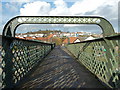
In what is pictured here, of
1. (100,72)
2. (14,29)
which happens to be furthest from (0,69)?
(14,29)

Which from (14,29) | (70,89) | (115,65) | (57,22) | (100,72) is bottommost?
(70,89)

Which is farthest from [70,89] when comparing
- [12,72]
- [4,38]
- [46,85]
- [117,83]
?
[4,38]

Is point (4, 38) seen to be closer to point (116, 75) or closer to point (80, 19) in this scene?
point (116, 75)

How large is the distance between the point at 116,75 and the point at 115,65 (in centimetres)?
25

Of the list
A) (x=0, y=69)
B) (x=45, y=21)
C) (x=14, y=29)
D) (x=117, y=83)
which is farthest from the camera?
(x=45, y=21)

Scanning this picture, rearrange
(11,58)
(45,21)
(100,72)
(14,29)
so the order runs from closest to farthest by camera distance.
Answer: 1. (11,58)
2. (100,72)
3. (14,29)
4. (45,21)

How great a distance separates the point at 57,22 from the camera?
1249cm

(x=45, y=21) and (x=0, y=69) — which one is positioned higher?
(x=45, y=21)

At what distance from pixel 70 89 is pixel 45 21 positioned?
977 cm

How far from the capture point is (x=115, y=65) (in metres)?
3.13

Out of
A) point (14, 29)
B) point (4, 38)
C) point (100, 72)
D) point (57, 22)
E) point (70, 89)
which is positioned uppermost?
point (57, 22)

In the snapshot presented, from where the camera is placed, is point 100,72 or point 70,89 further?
point 100,72

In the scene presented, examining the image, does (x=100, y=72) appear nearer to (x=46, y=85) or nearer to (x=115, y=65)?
(x=115, y=65)

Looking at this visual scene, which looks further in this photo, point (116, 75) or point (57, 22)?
point (57, 22)
